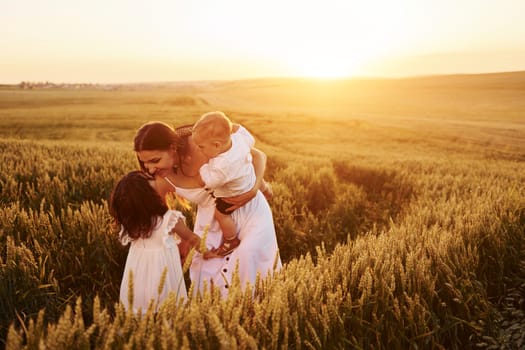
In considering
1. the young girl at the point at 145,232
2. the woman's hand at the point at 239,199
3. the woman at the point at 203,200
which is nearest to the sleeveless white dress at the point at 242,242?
the woman at the point at 203,200

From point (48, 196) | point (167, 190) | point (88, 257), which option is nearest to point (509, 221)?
point (167, 190)

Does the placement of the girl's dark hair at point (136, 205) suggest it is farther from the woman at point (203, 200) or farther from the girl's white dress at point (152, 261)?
the woman at point (203, 200)

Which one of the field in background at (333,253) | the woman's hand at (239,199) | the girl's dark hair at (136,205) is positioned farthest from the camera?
the woman's hand at (239,199)

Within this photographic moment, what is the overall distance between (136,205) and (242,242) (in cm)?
99

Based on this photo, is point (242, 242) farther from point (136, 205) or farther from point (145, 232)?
point (136, 205)

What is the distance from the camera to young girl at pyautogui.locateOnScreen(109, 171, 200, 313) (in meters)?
2.87

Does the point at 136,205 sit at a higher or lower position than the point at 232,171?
lower

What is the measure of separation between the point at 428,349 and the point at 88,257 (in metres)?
2.93

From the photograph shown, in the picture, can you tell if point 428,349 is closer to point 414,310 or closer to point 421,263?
point 414,310

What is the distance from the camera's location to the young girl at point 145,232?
2.87 metres

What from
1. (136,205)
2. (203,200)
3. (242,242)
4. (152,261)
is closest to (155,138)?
(136,205)

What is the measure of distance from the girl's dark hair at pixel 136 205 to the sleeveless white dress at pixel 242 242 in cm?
39

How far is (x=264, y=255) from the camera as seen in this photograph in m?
3.48

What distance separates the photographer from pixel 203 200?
3.40m
